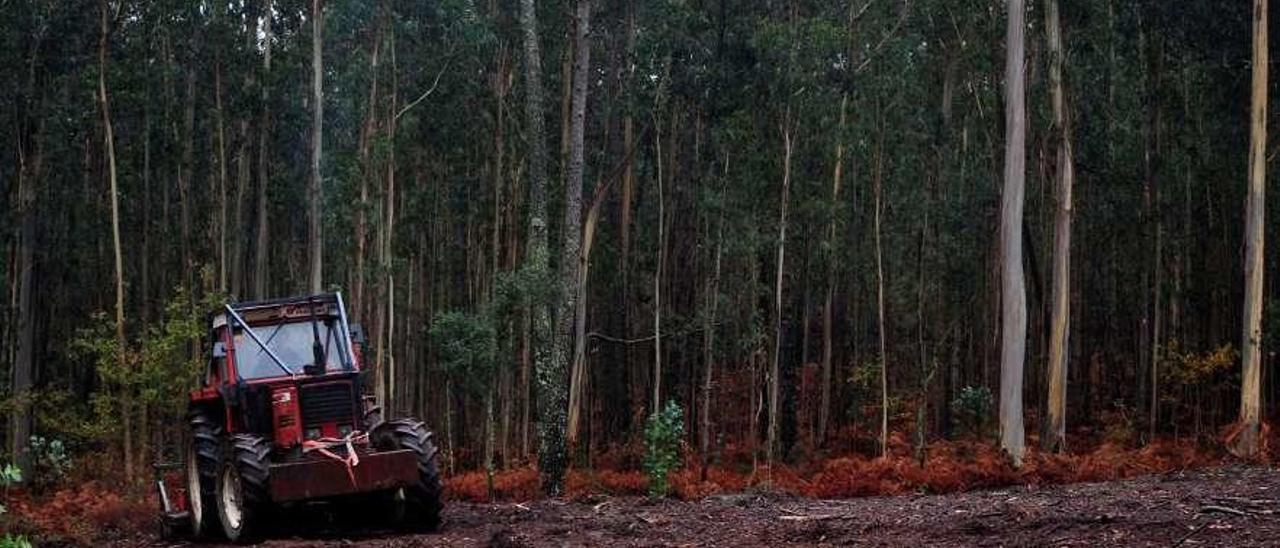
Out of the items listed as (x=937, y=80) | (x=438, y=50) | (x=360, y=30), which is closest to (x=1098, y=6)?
(x=937, y=80)

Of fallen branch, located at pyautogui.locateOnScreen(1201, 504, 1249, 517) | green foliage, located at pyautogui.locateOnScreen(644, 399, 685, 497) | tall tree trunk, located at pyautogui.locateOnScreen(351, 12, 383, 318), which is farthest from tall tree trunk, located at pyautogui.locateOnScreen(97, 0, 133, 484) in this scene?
fallen branch, located at pyautogui.locateOnScreen(1201, 504, 1249, 517)

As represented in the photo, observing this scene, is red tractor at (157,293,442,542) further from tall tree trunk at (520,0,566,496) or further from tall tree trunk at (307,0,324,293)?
tall tree trunk at (307,0,324,293)

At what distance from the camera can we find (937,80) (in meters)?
33.5

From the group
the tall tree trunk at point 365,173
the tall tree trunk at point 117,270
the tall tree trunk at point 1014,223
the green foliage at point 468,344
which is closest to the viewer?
the tall tree trunk at point 1014,223

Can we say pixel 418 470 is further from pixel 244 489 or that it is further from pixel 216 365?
pixel 216 365

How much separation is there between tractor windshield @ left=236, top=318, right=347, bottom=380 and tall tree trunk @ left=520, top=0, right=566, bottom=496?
472cm

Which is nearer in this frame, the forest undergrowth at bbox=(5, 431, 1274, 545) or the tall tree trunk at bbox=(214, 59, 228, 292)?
the forest undergrowth at bbox=(5, 431, 1274, 545)

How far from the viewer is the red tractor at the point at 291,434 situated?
1233 cm

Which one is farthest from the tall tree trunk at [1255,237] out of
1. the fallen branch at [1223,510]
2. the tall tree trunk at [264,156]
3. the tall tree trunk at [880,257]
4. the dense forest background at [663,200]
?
the tall tree trunk at [264,156]

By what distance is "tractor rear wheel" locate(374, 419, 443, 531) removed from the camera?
12.8 meters

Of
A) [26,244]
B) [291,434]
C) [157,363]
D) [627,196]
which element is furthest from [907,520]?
[26,244]

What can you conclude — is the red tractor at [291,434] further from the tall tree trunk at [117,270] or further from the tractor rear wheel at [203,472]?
the tall tree trunk at [117,270]

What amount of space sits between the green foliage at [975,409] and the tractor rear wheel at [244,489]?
1692 cm

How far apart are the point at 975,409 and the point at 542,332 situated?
11926mm
